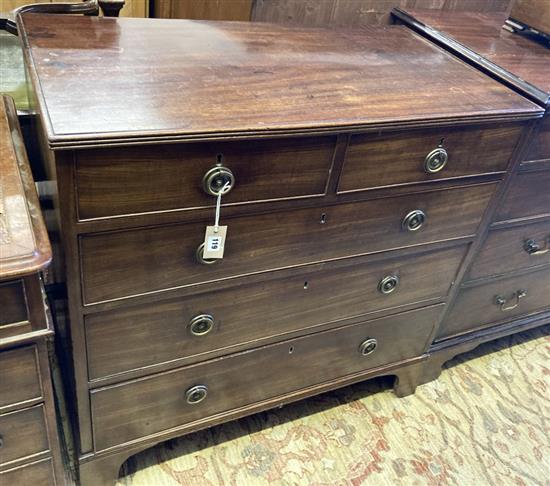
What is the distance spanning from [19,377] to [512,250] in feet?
3.86

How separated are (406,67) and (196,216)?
558 millimetres

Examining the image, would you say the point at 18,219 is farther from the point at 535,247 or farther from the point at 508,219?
the point at 535,247

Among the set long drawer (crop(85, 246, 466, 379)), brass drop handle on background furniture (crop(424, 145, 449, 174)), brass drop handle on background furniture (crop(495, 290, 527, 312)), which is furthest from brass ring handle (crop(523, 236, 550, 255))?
brass drop handle on background furniture (crop(424, 145, 449, 174))

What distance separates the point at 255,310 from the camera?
1.12m

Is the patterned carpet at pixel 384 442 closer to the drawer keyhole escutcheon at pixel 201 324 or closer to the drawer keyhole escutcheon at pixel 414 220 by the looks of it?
the drawer keyhole escutcheon at pixel 201 324

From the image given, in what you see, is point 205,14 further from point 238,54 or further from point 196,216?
point 196,216

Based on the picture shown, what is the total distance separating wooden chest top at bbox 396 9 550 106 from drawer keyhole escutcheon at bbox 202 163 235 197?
0.65 metres

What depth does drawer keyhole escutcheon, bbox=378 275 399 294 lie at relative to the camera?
1237mm

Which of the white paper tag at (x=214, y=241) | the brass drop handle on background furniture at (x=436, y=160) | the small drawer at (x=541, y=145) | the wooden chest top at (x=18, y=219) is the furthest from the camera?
the small drawer at (x=541, y=145)

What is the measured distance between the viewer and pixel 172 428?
48.4 inches

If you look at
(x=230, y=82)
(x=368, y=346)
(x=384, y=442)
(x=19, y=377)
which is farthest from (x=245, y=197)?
(x=384, y=442)

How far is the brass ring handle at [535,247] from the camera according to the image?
143cm

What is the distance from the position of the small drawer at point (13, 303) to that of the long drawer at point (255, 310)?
6.7 inches

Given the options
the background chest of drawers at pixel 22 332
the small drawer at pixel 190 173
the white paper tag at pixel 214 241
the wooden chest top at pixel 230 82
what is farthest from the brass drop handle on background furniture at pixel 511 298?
the background chest of drawers at pixel 22 332
